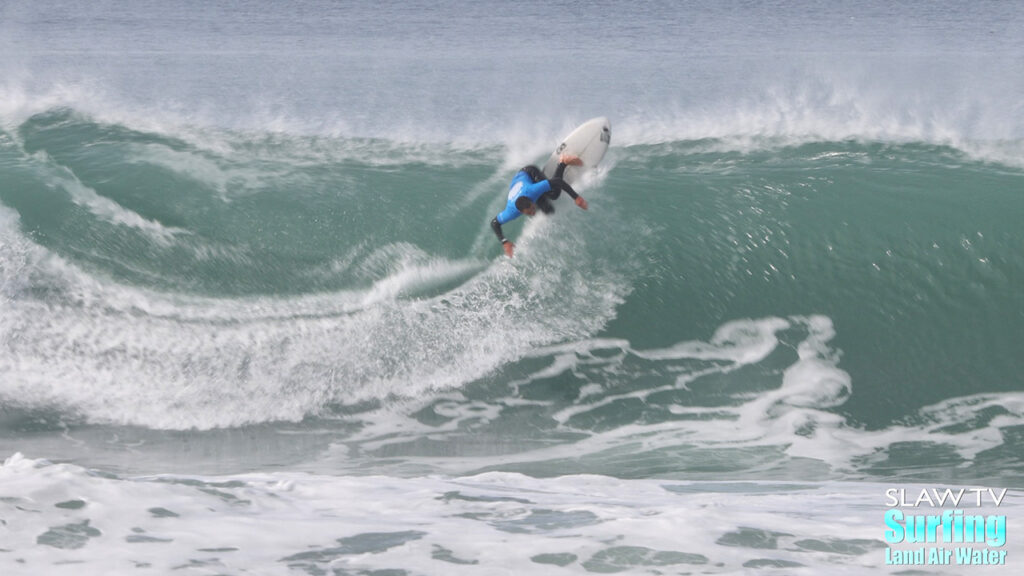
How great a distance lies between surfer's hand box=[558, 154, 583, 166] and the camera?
1166 cm

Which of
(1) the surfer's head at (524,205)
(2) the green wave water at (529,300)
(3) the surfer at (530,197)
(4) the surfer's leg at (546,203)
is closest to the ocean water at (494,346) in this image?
(2) the green wave water at (529,300)

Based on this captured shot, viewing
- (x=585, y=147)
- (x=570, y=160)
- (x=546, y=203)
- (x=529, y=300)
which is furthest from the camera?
(x=585, y=147)

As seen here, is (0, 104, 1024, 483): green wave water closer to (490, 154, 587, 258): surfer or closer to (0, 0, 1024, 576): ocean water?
(0, 0, 1024, 576): ocean water

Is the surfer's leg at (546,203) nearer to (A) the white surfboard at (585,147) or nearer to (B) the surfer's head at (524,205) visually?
(B) the surfer's head at (524,205)

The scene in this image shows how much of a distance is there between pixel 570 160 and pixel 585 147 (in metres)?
0.49

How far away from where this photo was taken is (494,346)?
33.8 ft

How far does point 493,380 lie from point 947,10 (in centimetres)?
2646

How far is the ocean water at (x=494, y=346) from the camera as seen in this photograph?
6848mm

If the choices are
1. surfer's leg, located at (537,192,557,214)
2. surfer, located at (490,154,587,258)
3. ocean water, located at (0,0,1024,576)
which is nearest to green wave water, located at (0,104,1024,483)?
ocean water, located at (0,0,1024,576)

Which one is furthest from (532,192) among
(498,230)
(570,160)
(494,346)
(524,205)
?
(494,346)

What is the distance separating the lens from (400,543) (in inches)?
262

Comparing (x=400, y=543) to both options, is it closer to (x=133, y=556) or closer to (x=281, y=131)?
(x=133, y=556)

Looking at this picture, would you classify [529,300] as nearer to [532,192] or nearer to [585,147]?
[532,192]

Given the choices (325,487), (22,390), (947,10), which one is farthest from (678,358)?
(947,10)
